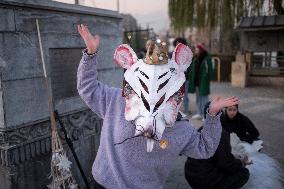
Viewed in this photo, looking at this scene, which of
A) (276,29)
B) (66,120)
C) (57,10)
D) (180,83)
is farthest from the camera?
(276,29)

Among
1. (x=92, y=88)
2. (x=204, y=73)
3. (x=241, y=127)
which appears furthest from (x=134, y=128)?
(x=204, y=73)

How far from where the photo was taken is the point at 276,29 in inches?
586

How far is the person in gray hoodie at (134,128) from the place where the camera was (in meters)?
2.28

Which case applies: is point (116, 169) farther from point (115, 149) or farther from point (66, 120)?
point (66, 120)

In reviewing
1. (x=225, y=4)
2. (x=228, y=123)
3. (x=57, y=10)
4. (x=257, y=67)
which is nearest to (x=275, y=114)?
(x=228, y=123)

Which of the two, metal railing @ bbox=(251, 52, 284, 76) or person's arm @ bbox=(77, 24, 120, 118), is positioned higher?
person's arm @ bbox=(77, 24, 120, 118)

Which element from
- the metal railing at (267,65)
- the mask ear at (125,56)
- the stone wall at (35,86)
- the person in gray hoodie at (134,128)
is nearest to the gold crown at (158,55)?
the person in gray hoodie at (134,128)

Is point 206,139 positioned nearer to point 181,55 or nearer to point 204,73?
point 181,55

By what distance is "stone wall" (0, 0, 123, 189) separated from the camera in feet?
11.3

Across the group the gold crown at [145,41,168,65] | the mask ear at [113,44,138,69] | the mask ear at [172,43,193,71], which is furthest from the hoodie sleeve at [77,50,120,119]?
the mask ear at [172,43,193,71]

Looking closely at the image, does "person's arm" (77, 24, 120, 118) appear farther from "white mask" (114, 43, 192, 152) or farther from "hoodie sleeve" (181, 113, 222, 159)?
"hoodie sleeve" (181, 113, 222, 159)

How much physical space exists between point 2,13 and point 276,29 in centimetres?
1343

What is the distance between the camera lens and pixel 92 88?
254cm

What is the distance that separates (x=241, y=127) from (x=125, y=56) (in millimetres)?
3499
